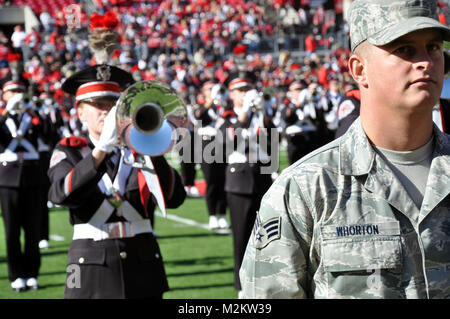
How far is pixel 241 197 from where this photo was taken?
767 centimetres

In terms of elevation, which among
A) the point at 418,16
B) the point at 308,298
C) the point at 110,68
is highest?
the point at 110,68

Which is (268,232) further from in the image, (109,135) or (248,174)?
(248,174)

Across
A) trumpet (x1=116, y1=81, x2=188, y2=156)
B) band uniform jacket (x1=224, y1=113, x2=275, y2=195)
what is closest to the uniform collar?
trumpet (x1=116, y1=81, x2=188, y2=156)

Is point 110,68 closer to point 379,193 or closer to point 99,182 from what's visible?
point 99,182

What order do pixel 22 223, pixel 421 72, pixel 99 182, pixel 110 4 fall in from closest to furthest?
pixel 421 72 < pixel 99 182 < pixel 22 223 < pixel 110 4

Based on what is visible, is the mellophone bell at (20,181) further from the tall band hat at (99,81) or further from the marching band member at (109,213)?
the marching band member at (109,213)

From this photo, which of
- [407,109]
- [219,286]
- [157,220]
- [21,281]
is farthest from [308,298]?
[157,220]

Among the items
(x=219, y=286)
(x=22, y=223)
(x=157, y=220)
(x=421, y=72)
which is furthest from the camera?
(x=157, y=220)

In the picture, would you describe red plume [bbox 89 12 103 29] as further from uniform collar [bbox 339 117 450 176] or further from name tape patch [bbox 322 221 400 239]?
name tape patch [bbox 322 221 400 239]

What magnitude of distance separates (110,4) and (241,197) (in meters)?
31.1

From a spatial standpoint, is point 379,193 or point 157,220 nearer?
point 379,193

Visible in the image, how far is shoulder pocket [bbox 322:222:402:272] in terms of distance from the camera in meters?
2.15

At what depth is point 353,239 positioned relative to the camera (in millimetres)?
2166

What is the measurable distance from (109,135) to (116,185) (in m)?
0.45
